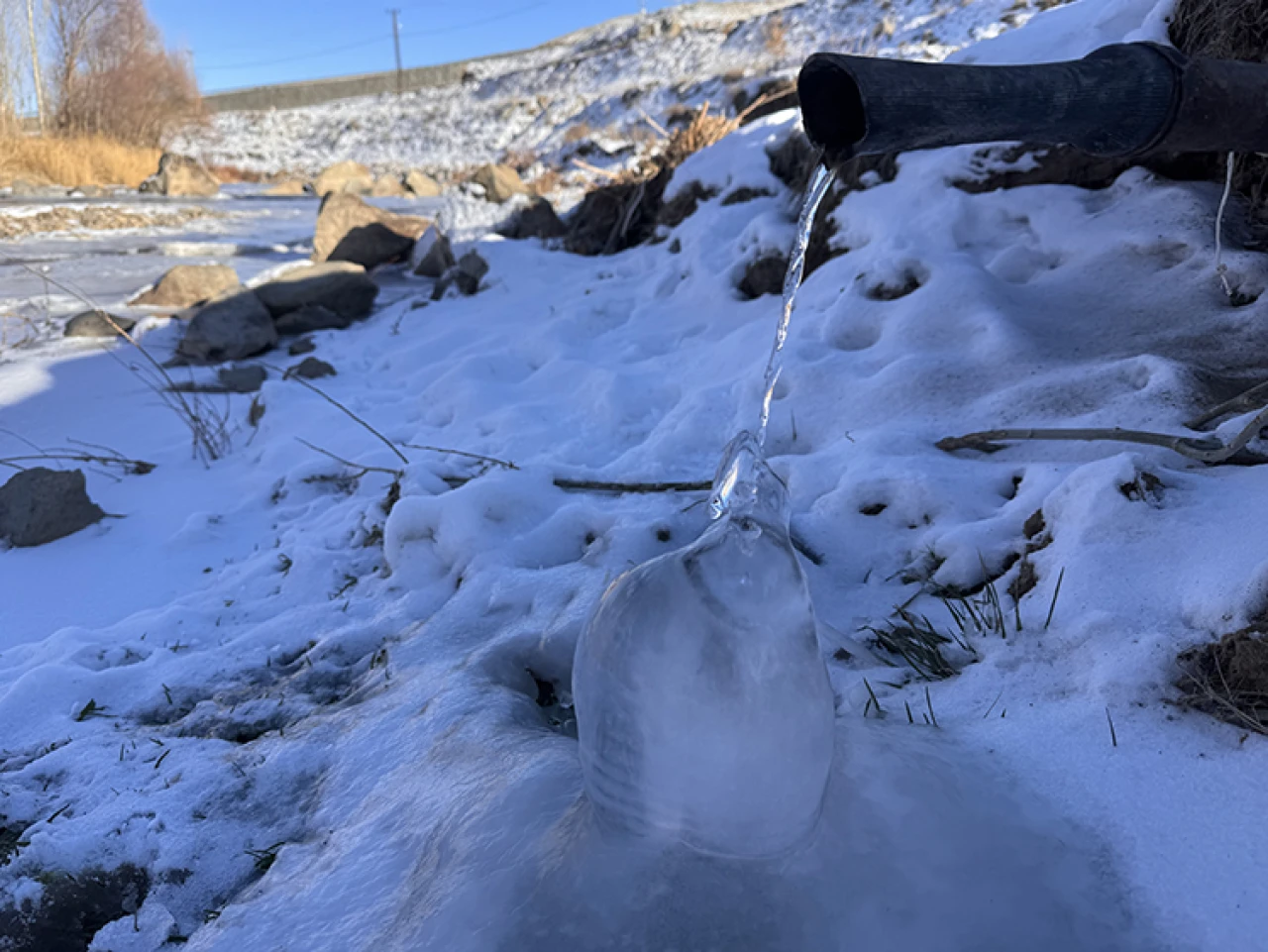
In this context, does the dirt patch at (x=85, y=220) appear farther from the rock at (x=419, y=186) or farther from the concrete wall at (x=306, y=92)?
the concrete wall at (x=306, y=92)

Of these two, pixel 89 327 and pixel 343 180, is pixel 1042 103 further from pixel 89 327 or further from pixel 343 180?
pixel 343 180

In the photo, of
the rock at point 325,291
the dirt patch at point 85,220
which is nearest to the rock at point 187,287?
the rock at point 325,291

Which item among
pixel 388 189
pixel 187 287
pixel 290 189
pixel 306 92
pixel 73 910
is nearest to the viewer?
pixel 73 910

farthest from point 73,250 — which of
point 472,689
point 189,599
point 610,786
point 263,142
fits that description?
point 263,142

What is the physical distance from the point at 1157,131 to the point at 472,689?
5.16 feet

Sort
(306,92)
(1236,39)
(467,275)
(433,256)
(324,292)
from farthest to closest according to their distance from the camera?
(306,92) → (433,256) → (324,292) → (467,275) → (1236,39)

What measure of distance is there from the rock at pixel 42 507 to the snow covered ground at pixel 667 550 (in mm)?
95

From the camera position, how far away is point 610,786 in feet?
3.50

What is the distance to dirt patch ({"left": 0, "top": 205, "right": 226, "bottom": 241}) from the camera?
1029 cm

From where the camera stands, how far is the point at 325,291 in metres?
6.23

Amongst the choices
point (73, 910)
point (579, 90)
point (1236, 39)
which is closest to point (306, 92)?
point (579, 90)

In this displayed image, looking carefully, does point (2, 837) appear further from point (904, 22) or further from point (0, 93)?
point (0, 93)

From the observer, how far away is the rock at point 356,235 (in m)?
7.70

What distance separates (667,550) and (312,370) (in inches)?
131
